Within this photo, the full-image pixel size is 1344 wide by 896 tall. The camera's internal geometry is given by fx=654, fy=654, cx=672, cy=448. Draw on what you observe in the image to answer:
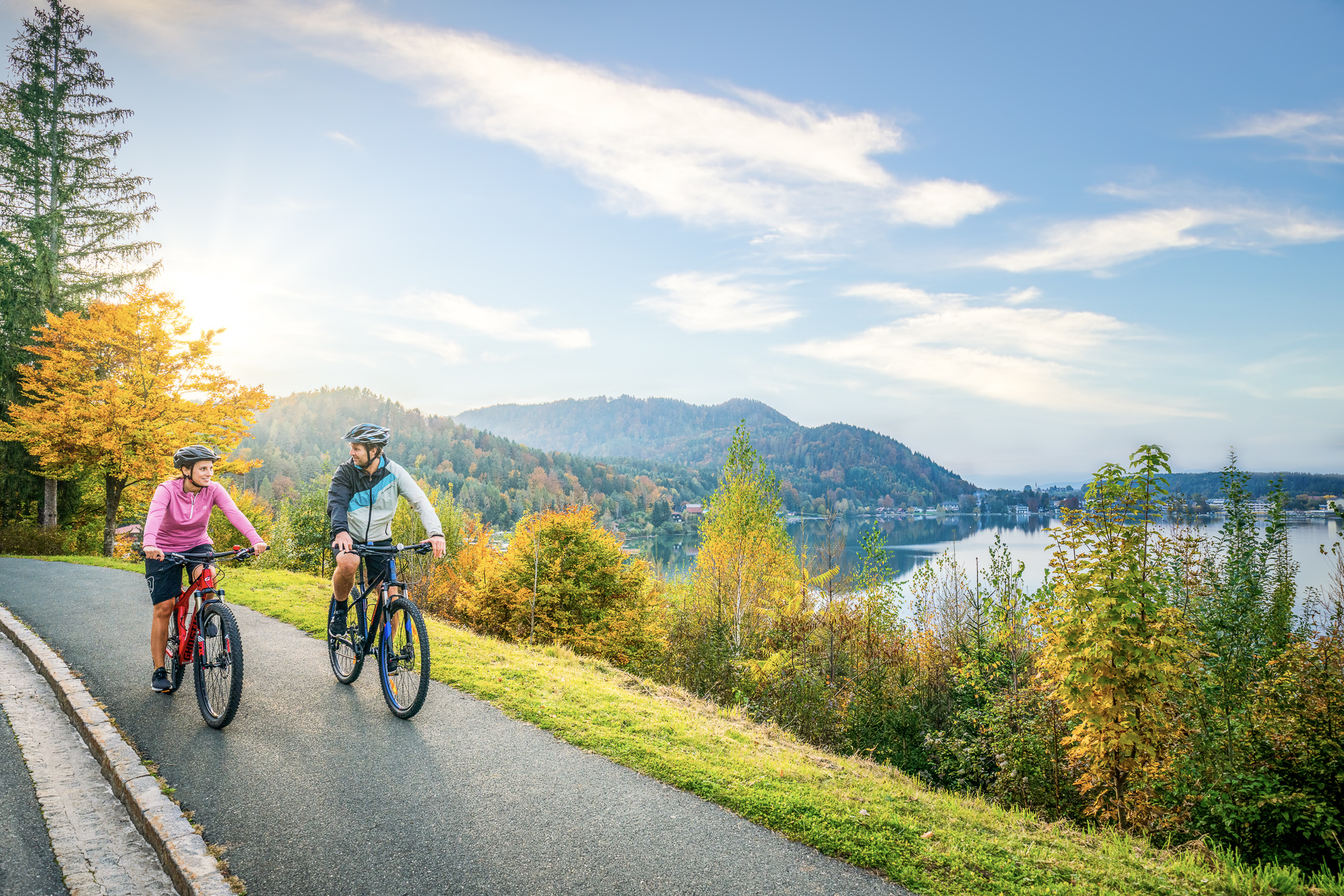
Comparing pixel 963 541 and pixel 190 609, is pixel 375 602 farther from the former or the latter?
pixel 963 541

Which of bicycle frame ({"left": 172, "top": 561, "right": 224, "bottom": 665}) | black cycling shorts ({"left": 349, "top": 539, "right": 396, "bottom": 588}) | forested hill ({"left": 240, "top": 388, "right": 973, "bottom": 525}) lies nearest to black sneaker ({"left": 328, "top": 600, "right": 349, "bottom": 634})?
black cycling shorts ({"left": 349, "top": 539, "right": 396, "bottom": 588})

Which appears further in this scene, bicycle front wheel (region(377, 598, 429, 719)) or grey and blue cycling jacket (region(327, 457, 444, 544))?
grey and blue cycling jacket (region(327, 457, 444, 544))

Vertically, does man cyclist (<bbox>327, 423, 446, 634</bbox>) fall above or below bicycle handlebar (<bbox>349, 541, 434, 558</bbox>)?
above

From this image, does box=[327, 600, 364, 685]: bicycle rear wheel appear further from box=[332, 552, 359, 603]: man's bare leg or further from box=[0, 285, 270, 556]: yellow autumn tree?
box=[0, 285, 270, 556]: yellow autumn tree

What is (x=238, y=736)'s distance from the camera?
5.21m

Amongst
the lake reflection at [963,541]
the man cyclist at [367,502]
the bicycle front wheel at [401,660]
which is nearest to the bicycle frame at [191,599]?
the man cyclist at [367,502]

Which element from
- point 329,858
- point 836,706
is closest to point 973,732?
point 836,706

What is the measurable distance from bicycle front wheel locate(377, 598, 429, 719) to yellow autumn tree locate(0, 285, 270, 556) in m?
19.0

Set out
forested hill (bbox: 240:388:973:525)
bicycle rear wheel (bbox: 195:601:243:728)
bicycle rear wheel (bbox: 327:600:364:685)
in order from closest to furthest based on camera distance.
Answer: bicycle rear wheel (bbox: 195:601:243:728) < bicycle rear wheel (bbox: 327:600:364:685) < forested hill (bbox: 240:388:973:525)

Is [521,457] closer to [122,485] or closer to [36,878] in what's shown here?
[122,485]

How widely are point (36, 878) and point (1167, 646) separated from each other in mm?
8828

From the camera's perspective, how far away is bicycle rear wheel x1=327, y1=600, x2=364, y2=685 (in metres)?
6.18

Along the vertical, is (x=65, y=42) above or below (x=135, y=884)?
above

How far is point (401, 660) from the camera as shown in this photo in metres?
5.77
